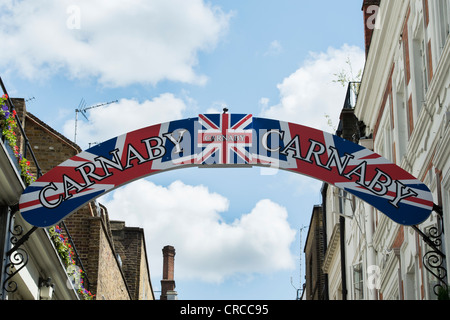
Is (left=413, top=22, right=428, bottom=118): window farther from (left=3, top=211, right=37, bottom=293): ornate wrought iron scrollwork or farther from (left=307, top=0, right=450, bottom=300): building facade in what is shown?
(left=3, top=211, right=37, bottom=293): ornate wrought iron scrollwork

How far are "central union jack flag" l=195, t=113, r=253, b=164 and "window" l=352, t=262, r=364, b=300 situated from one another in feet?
41.1

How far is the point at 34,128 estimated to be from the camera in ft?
106

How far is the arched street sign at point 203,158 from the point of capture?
48.1 ft

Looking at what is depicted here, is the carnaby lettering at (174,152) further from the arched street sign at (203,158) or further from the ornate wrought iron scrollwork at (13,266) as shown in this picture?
the ornate wrought iron scrollwork at (13,266)

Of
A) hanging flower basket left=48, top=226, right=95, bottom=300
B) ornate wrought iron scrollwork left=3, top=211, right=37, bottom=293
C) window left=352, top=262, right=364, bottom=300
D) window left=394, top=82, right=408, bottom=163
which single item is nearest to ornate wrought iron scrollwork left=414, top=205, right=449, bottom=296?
window left=394, top=82, right=408, bottom=163

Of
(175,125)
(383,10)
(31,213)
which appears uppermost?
(383,10)

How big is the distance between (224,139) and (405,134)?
6.15 meters

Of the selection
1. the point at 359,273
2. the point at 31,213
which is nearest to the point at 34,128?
the point at 359,273

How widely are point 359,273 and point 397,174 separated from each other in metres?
13.3

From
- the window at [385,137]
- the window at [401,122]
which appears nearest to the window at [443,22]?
the window at [401,122]

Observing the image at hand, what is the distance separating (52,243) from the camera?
22.0 m

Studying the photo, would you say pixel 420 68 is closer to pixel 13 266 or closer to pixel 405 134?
pixel 405 134
